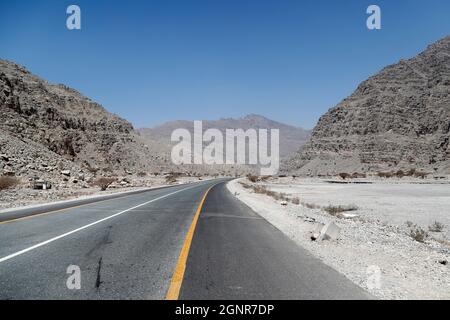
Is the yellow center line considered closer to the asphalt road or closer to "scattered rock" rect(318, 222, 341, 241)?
the asphalt road

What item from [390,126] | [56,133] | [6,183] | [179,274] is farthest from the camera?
[390,126]

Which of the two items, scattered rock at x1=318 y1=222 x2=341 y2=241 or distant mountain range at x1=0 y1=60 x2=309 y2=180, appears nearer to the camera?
scattered rock at x1=318 y1=222 x2=341 y2=241

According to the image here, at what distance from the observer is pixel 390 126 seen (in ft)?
409

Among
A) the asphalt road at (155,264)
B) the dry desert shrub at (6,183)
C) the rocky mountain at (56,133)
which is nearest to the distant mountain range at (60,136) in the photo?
the rocky mountain at (56,133)

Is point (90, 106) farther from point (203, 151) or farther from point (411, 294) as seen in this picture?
point (411, 294)

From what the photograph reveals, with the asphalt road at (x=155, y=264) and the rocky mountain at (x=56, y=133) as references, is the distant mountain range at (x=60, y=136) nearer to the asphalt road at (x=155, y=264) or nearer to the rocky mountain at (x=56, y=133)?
the rocky mountain at (x=56, y=133)

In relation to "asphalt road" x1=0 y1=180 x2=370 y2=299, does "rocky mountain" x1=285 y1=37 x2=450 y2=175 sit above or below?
above

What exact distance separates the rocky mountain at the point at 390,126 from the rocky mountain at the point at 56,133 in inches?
2513

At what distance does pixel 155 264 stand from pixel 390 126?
132041 millimetres

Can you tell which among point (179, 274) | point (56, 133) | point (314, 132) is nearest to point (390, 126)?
point (314, 132)

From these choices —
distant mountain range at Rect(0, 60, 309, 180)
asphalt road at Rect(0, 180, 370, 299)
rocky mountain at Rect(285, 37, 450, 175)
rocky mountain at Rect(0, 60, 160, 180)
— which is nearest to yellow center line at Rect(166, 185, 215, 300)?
asphalt road at Rect(0, 180, 370, 299)

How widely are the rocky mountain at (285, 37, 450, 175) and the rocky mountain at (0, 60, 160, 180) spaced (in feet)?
209

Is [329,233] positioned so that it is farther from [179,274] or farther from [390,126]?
[390,126]

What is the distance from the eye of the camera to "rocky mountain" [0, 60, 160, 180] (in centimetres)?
4253
